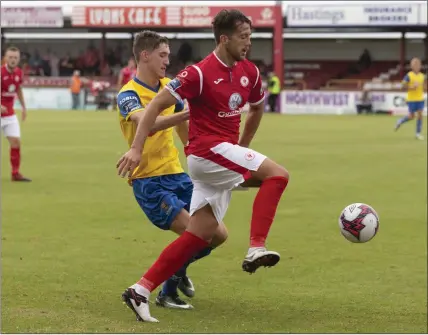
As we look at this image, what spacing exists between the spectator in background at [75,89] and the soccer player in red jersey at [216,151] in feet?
138

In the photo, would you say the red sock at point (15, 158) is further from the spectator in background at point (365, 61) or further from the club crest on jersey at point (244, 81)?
the spectator in background at point (365, 61)

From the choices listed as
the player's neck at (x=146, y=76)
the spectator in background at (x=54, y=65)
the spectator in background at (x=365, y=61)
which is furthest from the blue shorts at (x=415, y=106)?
the spectator in background at (x=54, y=65)

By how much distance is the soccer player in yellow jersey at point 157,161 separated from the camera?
7.12 metres

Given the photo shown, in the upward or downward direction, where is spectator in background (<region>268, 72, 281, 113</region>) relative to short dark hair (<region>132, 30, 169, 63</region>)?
downward

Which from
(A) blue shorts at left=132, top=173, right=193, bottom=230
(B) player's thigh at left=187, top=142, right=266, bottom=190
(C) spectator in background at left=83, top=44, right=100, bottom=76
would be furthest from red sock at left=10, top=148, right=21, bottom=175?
(C) spectator in background at left=83, top=44, right=100, bottom=76

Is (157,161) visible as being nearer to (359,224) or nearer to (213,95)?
(213,95)

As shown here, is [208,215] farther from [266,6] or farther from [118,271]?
[266,6]

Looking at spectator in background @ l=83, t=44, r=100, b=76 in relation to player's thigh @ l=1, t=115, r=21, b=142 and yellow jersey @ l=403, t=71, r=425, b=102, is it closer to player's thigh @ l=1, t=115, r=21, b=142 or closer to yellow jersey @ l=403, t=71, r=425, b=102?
yellow jersey @ l=403, t=71, r=425, b=102

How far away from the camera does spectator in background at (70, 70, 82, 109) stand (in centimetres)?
4816

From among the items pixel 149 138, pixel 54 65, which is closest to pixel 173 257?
pixel 149 138

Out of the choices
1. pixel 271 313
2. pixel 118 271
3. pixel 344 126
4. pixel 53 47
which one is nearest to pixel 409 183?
pixel 118 271

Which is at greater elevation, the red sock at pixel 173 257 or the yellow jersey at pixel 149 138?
the yellow jersey at pixel 149 138

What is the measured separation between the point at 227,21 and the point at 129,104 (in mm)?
1065

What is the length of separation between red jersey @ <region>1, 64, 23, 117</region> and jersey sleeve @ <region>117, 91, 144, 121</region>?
9.54 meters
